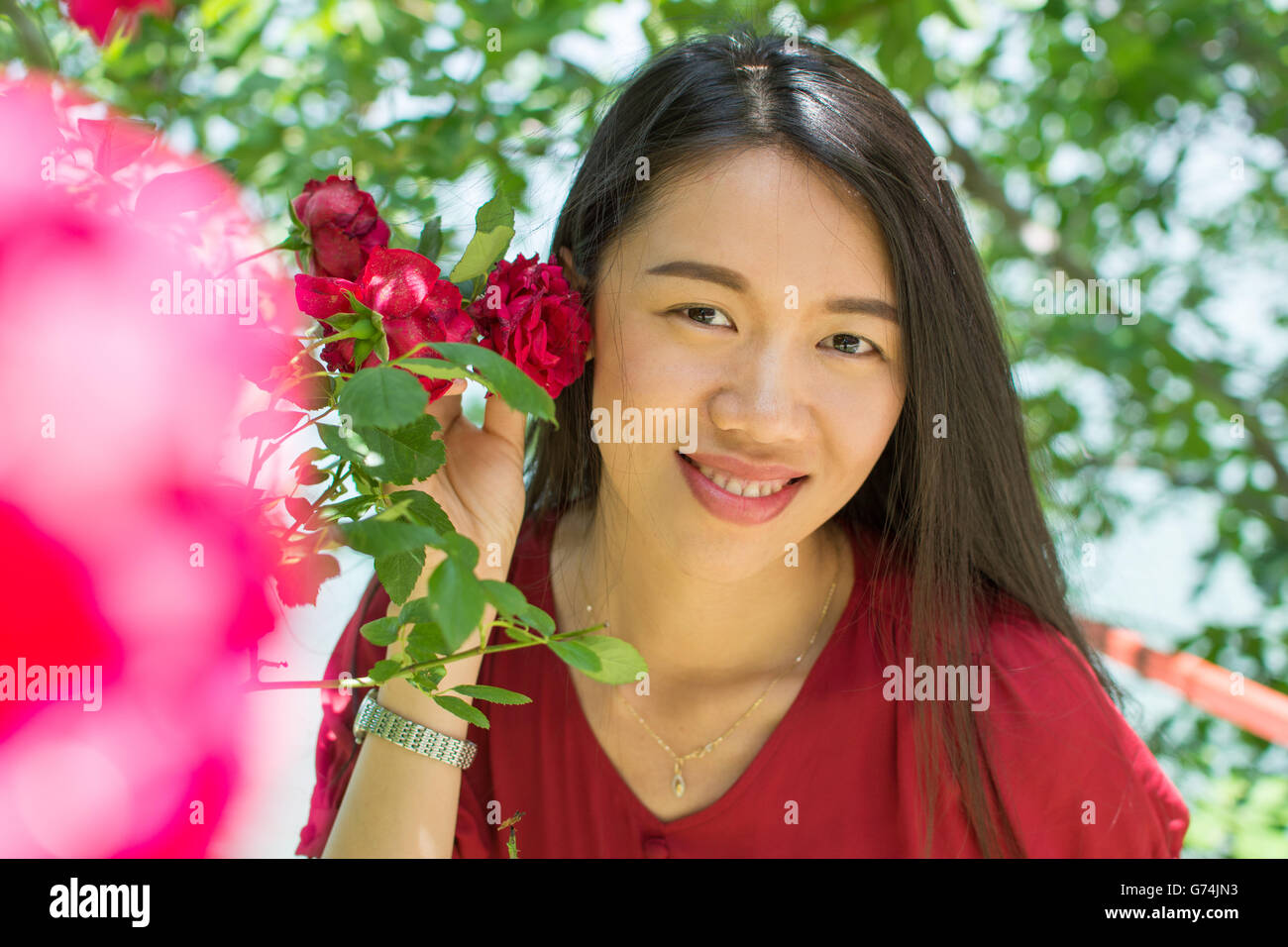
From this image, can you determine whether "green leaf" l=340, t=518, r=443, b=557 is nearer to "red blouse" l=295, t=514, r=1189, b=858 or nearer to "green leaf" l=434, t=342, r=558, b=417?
"green leaf" l=434, t=342, r=558, b=417

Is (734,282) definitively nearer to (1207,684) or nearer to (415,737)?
(415,737)

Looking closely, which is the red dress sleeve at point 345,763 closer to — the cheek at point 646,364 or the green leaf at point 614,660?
the cheek at point 646,364

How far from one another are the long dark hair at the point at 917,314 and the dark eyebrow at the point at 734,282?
0.05 meters

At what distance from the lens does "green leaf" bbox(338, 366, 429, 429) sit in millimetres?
691

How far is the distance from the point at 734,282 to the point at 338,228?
1.58ft

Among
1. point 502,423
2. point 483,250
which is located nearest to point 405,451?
point 483,250

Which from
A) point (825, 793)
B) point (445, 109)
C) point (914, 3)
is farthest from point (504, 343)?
point (914, 3)

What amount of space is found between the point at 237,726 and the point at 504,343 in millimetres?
633

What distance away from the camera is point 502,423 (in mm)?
1503

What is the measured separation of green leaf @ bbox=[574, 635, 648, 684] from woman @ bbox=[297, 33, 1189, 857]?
22.8 inches

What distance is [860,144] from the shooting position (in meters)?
1.44

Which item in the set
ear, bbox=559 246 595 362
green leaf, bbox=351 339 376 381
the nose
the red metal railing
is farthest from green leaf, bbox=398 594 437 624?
the red metal railing

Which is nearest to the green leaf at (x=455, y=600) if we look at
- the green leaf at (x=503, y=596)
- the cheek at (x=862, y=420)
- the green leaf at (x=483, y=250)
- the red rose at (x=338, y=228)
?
the green leaf at (x=503, y=596)
